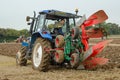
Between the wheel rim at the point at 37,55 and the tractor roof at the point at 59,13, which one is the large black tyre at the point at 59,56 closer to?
the wheel rim at the point at 37,55

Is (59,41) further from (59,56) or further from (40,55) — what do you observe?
(40,55)

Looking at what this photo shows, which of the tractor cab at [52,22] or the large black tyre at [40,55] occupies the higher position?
the tractor cab at [52,22]

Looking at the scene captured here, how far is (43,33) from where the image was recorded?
12.0m

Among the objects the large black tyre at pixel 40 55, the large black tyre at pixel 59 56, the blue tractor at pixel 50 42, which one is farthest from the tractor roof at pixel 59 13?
the large black tyre at pixel 59 56

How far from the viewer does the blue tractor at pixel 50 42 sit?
11.4 m

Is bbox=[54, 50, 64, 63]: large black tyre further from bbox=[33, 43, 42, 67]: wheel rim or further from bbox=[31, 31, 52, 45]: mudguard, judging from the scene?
bbox=[33, 43, 42, 67]: wheel rim

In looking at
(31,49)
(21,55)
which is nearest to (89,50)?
(31,49)

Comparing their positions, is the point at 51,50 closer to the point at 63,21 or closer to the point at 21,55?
the point at 63,21

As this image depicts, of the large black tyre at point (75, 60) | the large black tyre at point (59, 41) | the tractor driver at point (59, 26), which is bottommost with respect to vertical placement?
the large black tyre at point (75, 60)

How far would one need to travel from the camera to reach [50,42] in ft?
38.8

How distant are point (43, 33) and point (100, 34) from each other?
2.12 m

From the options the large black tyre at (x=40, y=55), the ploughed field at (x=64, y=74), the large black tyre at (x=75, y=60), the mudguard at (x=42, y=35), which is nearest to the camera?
the ploughed field at (x=64, y=74)

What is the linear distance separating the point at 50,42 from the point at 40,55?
0.60 metres

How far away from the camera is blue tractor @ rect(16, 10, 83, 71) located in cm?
1135
